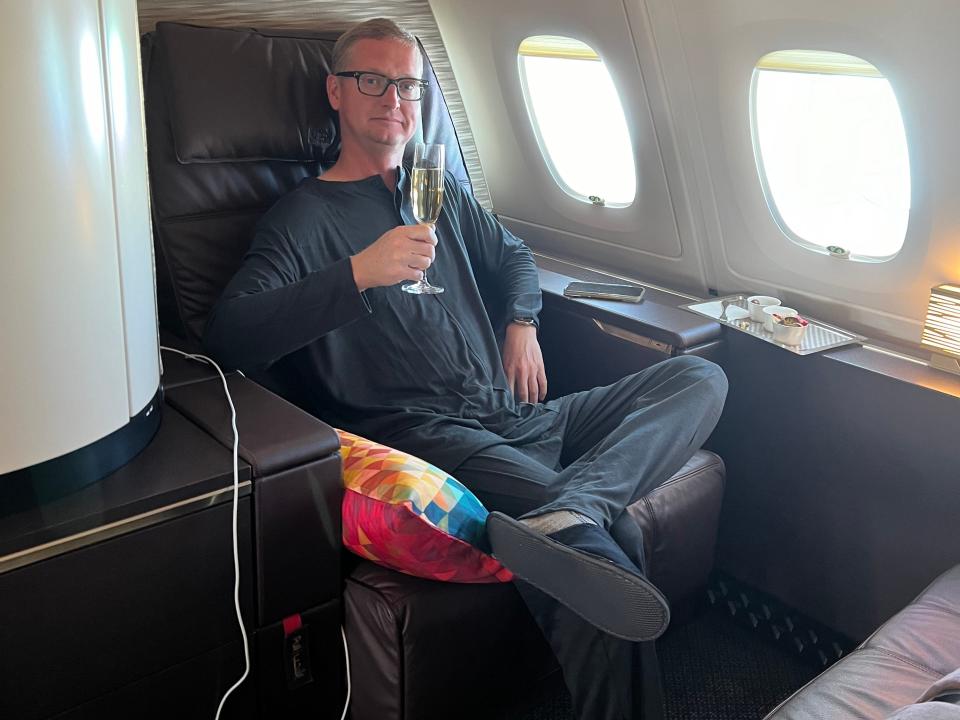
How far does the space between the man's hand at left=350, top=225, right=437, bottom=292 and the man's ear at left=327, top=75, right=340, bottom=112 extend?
2.13ft

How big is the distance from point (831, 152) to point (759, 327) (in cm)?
50

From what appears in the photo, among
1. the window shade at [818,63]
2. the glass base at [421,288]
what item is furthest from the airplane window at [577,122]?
the glass base at [421,288]

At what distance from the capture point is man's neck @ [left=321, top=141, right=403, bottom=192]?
7.27ft

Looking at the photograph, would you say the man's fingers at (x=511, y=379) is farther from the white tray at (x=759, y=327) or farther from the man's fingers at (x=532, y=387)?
the white tray at (x=759, y=327)

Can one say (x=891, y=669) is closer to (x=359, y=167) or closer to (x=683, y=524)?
(x=683, y=524)

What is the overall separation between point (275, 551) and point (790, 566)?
1.42 m

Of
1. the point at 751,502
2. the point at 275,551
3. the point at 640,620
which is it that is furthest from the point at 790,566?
the point at 275,551

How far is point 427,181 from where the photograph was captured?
175cm

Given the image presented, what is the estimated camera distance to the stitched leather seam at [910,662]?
1.51 m

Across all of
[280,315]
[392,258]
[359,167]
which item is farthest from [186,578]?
[359,167]

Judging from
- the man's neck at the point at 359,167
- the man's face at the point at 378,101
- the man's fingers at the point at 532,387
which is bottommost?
the man's fingers at the point at 532,387

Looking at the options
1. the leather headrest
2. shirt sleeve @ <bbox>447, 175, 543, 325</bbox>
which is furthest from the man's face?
shirt sleeve @ <bbox>447, 175, 543, 325</bbox>

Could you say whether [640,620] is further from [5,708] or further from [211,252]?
[211,252]

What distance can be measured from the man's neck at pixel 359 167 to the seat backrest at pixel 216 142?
0.11m
